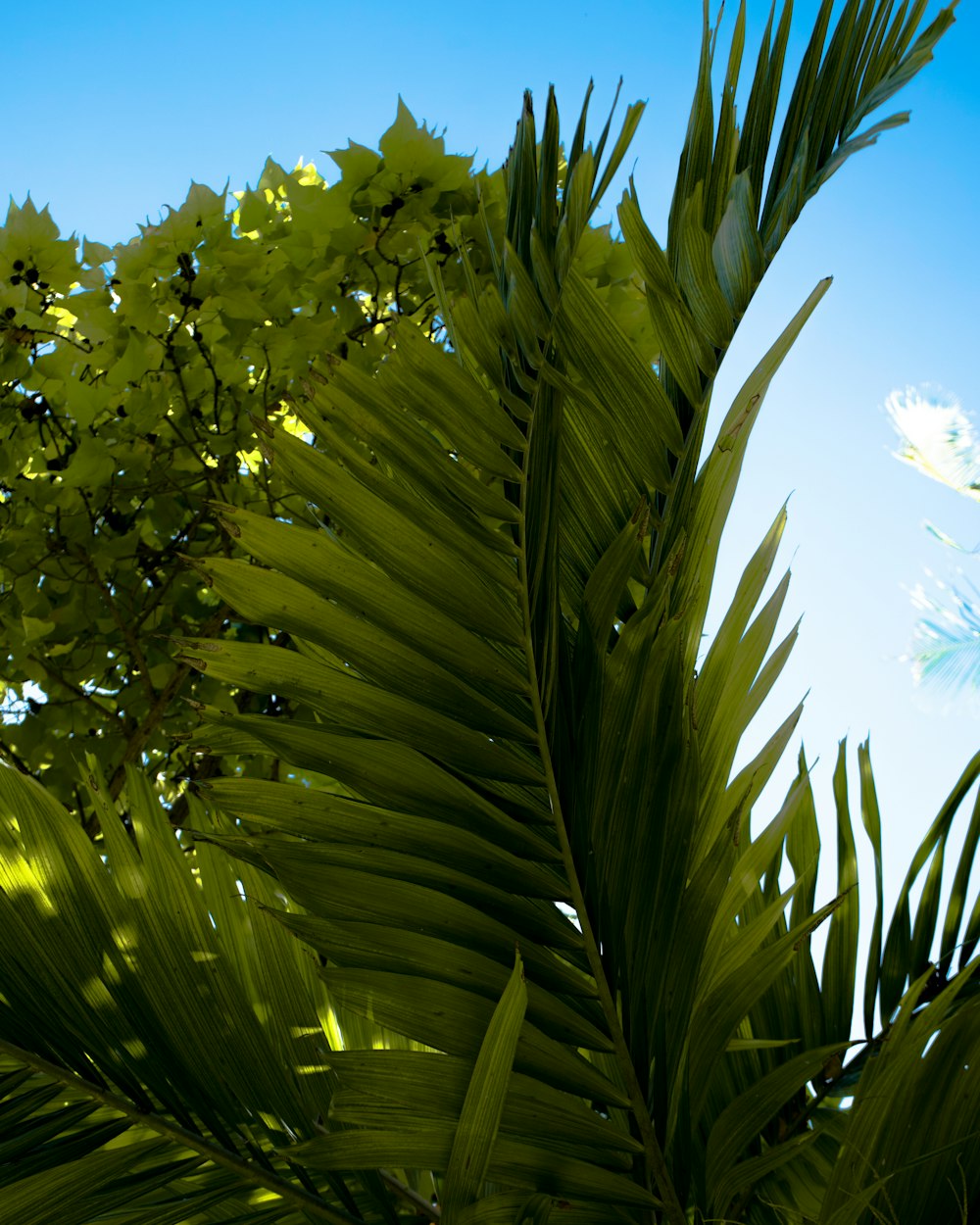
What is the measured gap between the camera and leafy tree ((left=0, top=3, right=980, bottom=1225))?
545 mm

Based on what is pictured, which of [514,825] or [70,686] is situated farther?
[70,686]

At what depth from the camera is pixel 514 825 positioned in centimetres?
60

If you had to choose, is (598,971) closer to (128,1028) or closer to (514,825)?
(514,825)

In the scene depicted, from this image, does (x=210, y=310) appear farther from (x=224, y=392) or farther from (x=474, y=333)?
(x=474, y=333)

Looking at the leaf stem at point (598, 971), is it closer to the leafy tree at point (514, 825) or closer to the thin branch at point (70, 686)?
the leafy tree at point (514, 825)

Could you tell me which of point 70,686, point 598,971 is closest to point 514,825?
point 598,971

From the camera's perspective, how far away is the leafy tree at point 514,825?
0.55m

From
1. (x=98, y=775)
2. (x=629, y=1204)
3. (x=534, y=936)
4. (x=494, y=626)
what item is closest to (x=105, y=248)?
(x=98, y=775)

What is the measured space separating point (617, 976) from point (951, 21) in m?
0.63

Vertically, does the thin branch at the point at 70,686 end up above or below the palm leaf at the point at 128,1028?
above

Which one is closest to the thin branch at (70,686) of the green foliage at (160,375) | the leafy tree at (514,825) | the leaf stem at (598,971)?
the green foliage at (160,375)

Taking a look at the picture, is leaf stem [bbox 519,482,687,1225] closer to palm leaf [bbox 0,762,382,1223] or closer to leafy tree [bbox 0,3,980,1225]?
leafy tree [bbox 0,3,980,1225]

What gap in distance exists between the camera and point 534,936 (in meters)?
0.60

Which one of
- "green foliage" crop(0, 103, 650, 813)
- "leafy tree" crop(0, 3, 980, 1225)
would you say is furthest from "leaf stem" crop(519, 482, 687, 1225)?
"green foliage" crop(0, 103, 650, 813)
